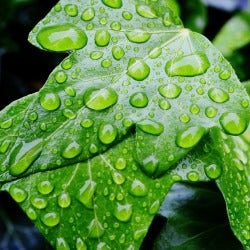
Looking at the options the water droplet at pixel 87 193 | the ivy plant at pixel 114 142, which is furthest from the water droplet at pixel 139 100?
the water droplet at pixel 87 193

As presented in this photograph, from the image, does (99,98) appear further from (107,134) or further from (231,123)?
(231,123)

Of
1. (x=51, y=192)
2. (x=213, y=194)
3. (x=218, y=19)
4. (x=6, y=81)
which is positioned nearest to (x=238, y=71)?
(x=218, y=19)

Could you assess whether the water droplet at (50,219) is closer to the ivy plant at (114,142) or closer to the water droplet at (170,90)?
the ivy plant at (114,142)

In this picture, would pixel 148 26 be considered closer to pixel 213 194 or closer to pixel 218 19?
pixel 213 194

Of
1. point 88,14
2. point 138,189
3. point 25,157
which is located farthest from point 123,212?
point 88,14

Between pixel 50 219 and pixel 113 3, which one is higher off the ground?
pixel 113 3
